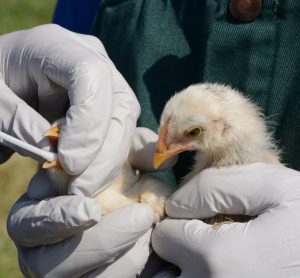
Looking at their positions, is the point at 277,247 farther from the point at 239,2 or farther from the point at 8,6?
the point at 8,6

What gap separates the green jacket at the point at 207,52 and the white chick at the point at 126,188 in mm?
170

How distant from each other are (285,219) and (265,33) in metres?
0.38

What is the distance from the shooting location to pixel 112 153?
3.93 ft

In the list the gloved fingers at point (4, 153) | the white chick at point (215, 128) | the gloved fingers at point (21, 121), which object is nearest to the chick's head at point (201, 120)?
the white chick at point (215, 128)

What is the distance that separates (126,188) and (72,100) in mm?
221

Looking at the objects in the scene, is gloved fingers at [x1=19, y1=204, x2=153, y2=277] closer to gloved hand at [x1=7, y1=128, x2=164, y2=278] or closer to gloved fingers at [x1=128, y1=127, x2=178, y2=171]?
gloved hand at [x1=7, y1=128, x2=164, y2=278]

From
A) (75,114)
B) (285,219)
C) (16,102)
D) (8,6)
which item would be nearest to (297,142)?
(285,219)

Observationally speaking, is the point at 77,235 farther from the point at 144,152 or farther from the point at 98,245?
the point at 144,152

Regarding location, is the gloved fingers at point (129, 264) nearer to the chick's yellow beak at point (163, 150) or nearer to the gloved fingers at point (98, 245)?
the gloved fingers at point (98, 245)

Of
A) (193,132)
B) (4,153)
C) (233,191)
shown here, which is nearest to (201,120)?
(193,132)

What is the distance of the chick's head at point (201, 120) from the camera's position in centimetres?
122

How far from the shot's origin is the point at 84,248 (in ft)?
3.89

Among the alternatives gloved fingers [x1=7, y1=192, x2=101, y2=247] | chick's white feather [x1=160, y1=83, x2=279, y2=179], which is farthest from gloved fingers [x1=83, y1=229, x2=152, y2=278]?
chick's white feather [x1=160, y1=83, x2=279, y2=179]

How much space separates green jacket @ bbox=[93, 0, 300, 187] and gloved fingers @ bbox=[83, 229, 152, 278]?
0.28m
